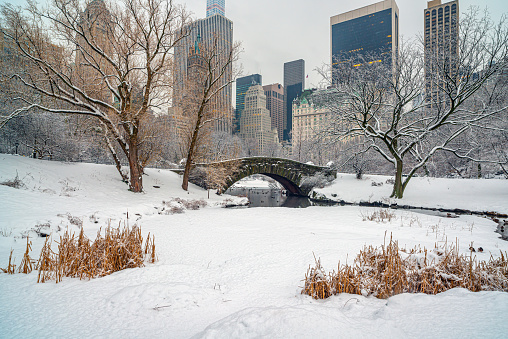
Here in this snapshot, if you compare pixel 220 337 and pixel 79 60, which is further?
pixel 79 60

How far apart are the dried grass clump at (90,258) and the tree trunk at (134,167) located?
10.5 metres

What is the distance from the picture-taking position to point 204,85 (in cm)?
1669

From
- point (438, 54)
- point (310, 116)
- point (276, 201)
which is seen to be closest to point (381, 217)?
point (438, 54)

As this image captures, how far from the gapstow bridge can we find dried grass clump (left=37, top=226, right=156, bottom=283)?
48.7 ft

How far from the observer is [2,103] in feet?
40.4

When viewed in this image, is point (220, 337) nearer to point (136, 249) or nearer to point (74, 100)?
point (136, 249)

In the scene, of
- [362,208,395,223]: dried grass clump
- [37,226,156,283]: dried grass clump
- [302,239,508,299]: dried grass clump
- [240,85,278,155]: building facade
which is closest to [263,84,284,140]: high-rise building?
[240,85,278,155]: building facade

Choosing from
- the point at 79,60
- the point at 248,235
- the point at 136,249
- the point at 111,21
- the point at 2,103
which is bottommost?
→ the point at 248,235

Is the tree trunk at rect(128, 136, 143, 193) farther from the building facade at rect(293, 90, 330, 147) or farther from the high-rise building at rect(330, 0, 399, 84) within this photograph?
the high-rise building at rect(330, 0, 399, 84)

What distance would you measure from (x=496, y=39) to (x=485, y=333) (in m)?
15.8

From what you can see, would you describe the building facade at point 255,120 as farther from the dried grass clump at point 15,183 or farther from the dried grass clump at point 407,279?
the dried grass clump at point 407,279

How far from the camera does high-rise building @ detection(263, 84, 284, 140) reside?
17530 centimetres

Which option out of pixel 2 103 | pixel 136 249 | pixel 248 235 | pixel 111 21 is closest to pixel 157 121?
pixel 111 21

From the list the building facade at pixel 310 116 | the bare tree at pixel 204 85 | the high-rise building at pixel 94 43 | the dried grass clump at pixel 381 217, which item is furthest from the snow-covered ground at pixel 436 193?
the high-rise building at pixel 94 43
